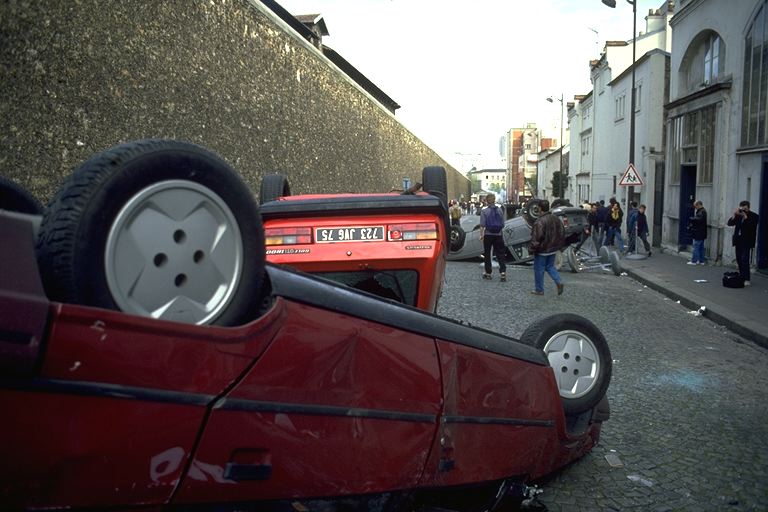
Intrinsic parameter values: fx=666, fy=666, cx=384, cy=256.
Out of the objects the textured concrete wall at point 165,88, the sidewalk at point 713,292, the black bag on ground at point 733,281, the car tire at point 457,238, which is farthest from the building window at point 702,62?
the textured concrete wall at point 165,88

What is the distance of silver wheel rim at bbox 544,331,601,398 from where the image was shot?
355 cm

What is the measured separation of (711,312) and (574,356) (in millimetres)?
8392

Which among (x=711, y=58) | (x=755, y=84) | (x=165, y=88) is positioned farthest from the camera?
(x=711, y=58)

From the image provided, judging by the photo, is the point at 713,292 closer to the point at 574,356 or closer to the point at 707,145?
the point at 707,145

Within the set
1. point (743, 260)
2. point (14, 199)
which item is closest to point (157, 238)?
point (14, 199)

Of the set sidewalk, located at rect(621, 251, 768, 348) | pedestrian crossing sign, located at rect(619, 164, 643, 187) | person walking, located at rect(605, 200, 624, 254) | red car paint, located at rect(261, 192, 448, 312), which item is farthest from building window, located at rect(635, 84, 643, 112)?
red car paint, located at rect(261, 192, 448, 312)

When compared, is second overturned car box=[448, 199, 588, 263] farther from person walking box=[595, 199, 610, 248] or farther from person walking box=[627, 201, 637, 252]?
person walking box=[595, 199, 610, 248]

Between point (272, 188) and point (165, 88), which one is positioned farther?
point (165, 88)

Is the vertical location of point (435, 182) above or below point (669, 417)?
above

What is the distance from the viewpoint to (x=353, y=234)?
442 centimetres

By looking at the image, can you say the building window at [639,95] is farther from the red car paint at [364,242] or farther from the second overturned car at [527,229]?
the red car paint at [364,242]

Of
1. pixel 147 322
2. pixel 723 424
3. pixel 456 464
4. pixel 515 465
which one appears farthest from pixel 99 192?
pixel 723 424

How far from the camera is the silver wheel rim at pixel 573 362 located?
11.7 feet

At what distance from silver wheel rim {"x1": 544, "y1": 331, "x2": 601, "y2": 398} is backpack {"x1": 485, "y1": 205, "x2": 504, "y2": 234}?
11.5 meters
